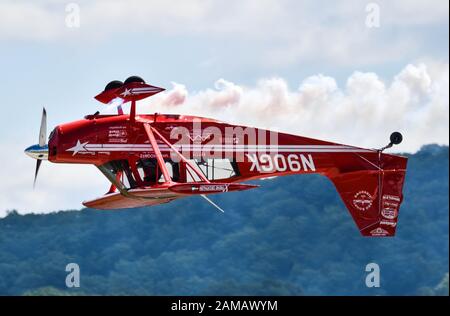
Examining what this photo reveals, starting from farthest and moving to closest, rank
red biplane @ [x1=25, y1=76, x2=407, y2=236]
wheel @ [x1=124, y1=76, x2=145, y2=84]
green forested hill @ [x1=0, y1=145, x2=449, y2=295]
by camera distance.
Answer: green forested hill @ [x1=0, y1=145, x2=449, y2=295] < red biplane @ [x1=25, y1=76, x2=407, y2=236] < wheel @ [x1=124, y1=76, x2=145, y2=84]

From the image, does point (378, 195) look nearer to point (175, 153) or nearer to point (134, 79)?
point (175, 153)

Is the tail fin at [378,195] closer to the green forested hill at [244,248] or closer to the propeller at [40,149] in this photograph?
the propeller at [40,149]

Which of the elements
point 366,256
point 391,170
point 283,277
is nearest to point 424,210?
point 366,256

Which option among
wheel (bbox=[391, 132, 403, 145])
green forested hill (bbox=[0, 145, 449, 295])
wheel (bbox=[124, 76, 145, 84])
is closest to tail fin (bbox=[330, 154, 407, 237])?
wheel (bbox=[391, 132, 403, 145])

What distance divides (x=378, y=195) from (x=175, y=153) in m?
5.69

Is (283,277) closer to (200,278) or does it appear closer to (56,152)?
(200,278)

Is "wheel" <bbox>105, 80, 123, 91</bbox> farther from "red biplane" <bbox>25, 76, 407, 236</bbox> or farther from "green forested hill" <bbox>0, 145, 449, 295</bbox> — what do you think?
"green forested hill" <bbox>0, 145, 449, 295</bbox>

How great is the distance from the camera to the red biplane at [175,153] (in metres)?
28.8

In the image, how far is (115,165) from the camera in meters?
29.1

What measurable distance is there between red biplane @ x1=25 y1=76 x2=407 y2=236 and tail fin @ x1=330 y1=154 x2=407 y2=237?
26 millimetres

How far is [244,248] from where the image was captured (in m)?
88.6

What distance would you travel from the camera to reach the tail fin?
3070cm

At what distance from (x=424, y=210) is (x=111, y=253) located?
41124 mm

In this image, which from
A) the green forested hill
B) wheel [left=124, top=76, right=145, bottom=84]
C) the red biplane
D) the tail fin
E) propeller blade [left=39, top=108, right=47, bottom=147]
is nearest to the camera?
wheel [left=124, top=76, right=145, bottom=84]
